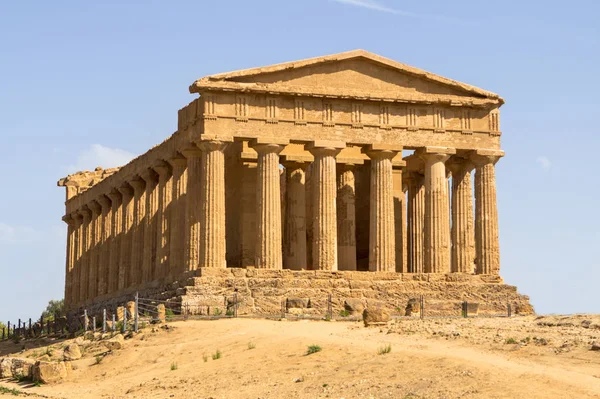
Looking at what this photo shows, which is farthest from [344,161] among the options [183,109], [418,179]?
[183,109]

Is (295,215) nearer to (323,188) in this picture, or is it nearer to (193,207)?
(323,188)

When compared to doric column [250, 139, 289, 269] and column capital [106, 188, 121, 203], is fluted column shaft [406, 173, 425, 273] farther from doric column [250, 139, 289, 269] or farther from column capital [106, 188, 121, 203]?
column capital [106, 188, 121, 203]

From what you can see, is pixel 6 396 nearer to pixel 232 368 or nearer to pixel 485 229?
pixel 232 368

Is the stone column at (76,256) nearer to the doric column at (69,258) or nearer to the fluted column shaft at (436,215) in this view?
the doric column at (69,258)

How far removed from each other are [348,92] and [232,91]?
18.2 ft

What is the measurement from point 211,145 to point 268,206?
3738mm

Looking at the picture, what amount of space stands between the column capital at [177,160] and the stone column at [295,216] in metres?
5.05

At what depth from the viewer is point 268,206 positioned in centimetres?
5875

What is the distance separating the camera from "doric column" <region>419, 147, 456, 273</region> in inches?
2397

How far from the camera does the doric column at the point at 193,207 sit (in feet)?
194

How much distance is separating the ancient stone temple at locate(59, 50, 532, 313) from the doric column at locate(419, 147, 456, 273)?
0.19 feet

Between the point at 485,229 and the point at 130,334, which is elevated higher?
the point at 485,229

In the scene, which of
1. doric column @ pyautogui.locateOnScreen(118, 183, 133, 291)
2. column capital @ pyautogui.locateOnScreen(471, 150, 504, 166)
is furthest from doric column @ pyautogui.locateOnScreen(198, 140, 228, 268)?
doric column @ pyautogui.locateOnScreen(118, 183, 133, 291)

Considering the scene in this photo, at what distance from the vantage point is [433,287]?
58.7m
